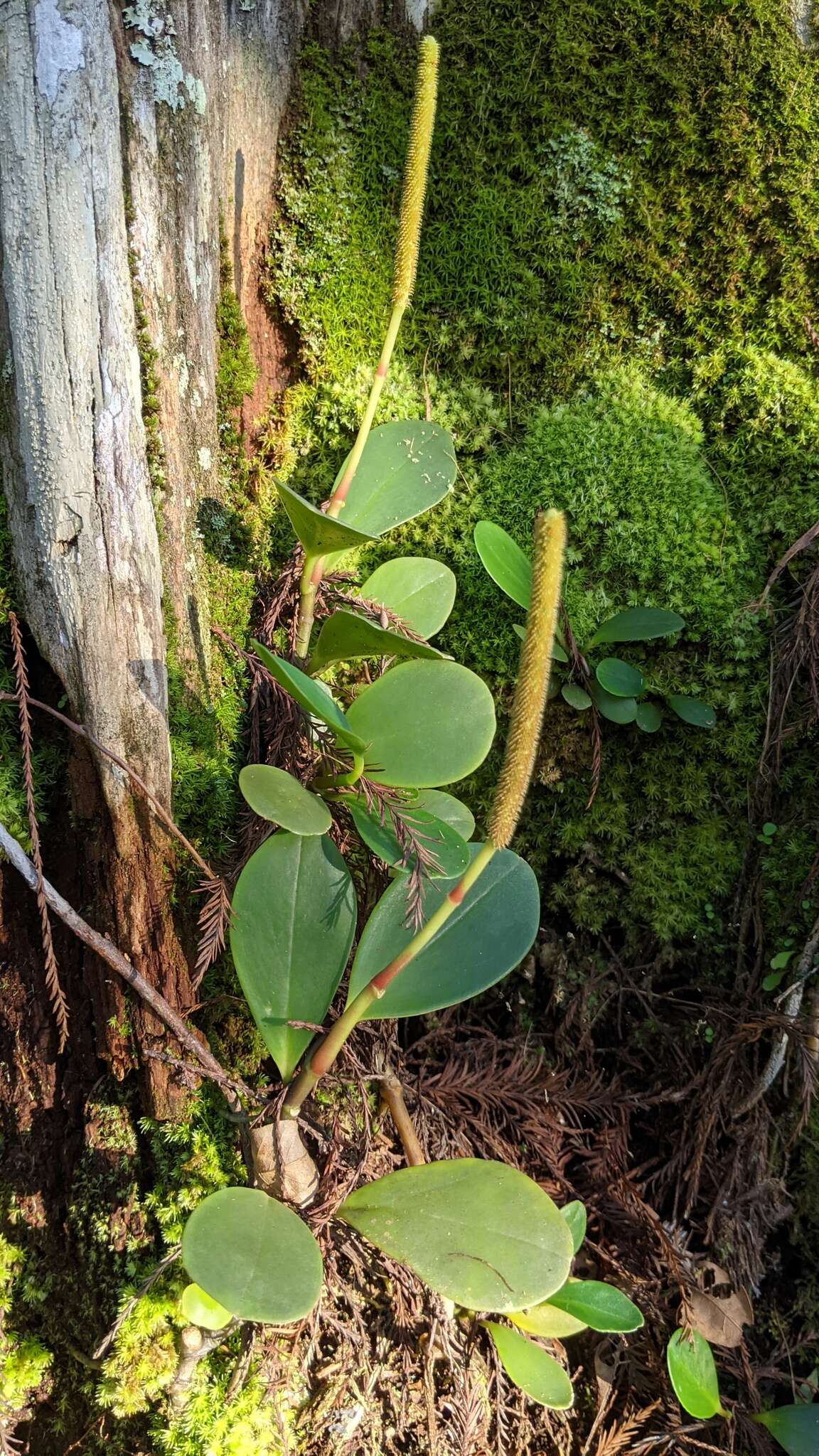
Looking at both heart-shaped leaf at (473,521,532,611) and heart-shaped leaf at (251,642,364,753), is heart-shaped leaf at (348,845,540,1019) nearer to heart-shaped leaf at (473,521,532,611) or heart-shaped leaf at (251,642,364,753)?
heart-shaped leaf at (251,642,364,753)

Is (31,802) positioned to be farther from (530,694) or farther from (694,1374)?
(694,1374)

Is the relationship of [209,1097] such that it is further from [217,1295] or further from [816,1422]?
[816,1422]

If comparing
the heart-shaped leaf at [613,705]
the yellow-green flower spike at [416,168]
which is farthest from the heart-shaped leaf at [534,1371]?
the yellow-green flower spike at [416,168]

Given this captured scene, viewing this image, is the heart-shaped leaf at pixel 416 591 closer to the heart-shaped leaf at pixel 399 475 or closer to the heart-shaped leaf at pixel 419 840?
the heart-shaped leaf at pixel 399 475

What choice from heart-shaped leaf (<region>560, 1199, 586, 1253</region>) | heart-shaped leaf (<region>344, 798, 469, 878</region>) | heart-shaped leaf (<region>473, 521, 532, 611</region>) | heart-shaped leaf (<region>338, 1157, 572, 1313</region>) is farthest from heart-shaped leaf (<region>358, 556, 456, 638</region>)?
heart-shaped leaf (<region>560, 1199, 586, 1253</region>)

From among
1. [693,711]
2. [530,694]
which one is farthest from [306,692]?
[693,711]
